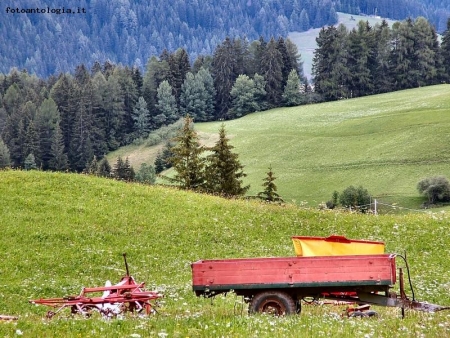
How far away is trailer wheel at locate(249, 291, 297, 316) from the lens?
15078 millimetres

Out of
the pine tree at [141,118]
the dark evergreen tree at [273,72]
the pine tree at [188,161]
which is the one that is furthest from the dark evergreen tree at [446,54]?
the pine tree at [188,161]

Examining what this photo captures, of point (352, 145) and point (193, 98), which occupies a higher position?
point (193, 98)

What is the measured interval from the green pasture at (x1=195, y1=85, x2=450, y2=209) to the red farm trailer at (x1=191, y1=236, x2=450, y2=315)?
69.2m

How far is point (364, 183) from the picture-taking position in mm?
96625

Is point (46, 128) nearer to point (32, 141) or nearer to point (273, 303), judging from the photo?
point (32, 141)

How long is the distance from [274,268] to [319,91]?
171958 millimetres

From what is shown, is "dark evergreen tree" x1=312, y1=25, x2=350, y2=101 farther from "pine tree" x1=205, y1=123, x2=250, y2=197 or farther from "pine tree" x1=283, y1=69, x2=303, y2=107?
"pine tree" x1=205, y1=123, x2=250, y2=197

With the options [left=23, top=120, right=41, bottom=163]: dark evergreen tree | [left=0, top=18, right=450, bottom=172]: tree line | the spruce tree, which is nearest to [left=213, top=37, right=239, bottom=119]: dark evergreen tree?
[left=0, top=18, right=450, bottom=172]: tree line

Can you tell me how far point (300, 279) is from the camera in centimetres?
1488

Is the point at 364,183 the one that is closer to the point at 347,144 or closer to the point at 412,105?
the point at 347,144

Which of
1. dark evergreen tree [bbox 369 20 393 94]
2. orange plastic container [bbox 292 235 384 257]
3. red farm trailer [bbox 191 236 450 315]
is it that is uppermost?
dark evergreen tree [bbox 369 20 393 94]

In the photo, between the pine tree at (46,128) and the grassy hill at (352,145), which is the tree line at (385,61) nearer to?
the grassy hill at (352,145)

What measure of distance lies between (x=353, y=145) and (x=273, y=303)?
106528mm

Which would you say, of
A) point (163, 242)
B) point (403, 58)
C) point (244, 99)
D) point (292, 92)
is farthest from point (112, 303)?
point (403, 58)
